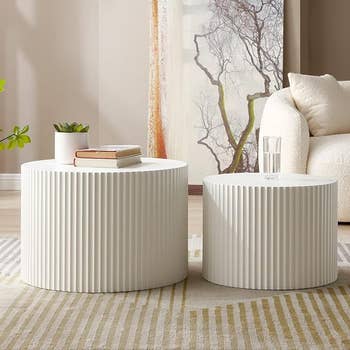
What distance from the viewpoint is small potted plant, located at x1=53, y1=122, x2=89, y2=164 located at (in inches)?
119

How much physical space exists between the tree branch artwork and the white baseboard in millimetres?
1362

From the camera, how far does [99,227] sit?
2.76m

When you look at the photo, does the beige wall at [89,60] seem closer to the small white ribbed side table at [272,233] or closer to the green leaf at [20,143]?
the green leaf at [20,143]

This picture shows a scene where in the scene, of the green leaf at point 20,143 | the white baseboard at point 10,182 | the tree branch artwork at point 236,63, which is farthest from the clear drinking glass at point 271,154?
the white baseboard at point 10,182

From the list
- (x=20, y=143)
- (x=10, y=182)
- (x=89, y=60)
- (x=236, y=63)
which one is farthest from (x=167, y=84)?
(x=20, y=143)

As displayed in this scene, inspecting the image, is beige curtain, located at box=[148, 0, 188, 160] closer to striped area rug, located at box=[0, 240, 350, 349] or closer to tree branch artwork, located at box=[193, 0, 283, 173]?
tree branch artwork, located at box=[193, 0, 283, 173]

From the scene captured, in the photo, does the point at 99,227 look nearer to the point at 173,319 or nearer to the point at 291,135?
the point at 173,319

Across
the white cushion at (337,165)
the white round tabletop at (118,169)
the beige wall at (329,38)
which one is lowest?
the white cushion at (337,165)

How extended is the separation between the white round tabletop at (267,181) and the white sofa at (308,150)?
1113 mm

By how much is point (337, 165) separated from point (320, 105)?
0.57 metres

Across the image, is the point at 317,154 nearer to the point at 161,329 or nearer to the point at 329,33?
the point at 329,33

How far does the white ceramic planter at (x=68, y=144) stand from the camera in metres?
3.02

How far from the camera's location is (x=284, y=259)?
2.81 m

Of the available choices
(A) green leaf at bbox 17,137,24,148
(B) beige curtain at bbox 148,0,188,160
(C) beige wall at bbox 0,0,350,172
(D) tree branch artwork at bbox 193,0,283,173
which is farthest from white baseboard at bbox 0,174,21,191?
(A) green leaf at bbox 17,137,24,148
